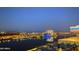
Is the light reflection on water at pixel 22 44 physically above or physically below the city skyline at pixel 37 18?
below

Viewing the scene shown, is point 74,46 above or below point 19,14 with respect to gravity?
below

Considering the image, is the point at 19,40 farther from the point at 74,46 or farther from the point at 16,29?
the point at 74,46

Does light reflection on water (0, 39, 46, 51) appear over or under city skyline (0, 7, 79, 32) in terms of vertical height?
under
